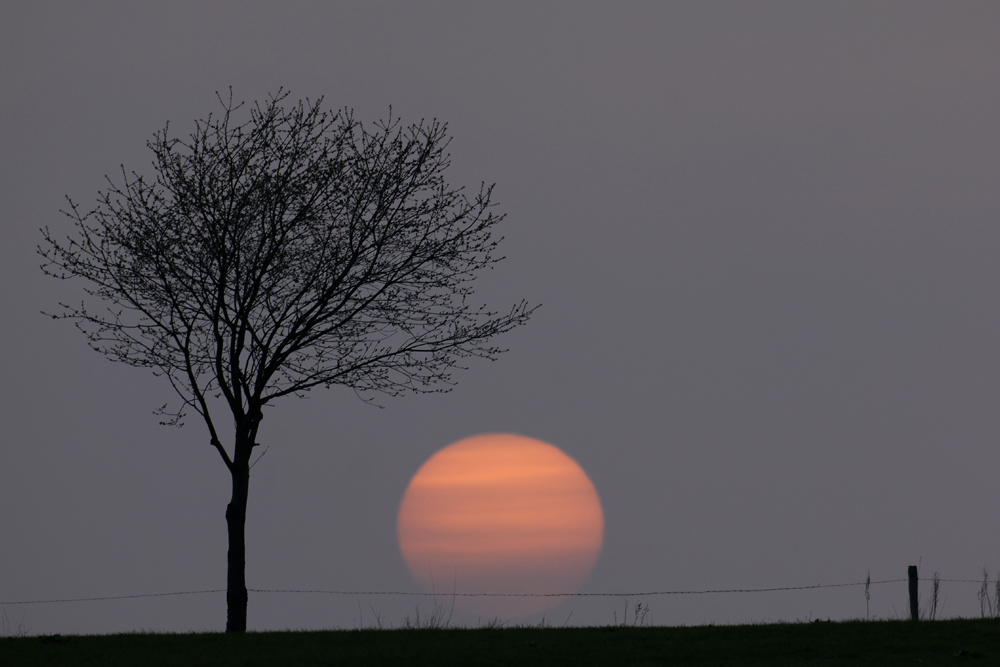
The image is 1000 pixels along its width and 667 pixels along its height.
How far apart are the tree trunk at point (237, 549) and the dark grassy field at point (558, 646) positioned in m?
1.88

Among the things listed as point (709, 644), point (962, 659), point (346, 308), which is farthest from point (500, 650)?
point (346, 308)

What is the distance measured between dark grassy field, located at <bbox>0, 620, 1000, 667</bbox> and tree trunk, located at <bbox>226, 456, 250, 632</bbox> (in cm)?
188

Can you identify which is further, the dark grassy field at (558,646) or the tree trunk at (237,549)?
the tree trunk at (237,549)

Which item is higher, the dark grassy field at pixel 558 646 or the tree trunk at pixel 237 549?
the tree trunk at pixel 237 549

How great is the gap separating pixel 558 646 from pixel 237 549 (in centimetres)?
812

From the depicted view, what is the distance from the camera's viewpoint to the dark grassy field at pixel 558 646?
1855cm

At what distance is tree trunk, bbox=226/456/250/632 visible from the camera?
24.0 meters

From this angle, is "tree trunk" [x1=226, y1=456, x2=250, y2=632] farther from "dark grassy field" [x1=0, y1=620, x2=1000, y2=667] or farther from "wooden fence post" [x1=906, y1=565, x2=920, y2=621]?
"wooden fence post" [x1=906, y1=565, x2=920, y2=621]

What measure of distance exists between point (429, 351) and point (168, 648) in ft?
29.7

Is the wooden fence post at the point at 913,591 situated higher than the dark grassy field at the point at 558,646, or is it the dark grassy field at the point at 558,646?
the wooden fence post at the point at 913,591

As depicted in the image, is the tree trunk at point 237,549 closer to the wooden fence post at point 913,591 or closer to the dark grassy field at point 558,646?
the dark grassy field at point 558,646

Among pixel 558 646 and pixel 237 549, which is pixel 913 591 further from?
pixel 237 549

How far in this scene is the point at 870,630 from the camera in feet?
67.9

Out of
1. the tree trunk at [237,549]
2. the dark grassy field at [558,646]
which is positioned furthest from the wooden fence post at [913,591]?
the tree trunk at [237,549]
